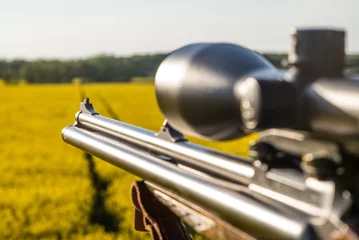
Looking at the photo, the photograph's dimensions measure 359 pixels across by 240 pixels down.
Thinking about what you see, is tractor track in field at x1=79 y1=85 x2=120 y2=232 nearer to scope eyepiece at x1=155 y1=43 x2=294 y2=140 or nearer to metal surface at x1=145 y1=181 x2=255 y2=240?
metal surface at x1=145 y1=181 x2=255 y2=240

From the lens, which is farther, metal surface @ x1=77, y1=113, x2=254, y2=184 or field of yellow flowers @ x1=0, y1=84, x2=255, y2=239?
field of yellow flowers @ x1=0, y1=84, x2=255, y2=239

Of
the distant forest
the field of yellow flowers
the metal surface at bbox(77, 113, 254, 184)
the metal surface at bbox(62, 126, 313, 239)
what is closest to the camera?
the metal surface at bbox(62, 126, 313, 239)

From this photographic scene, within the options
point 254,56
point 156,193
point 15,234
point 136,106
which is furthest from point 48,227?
point 136,106

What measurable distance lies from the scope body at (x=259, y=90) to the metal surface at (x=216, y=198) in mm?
213

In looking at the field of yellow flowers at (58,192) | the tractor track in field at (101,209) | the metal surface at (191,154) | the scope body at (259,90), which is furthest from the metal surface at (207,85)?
the tractor track in field at (101,209)

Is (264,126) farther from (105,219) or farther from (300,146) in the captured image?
(105,219)

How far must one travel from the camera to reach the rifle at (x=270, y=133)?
177 centimetres

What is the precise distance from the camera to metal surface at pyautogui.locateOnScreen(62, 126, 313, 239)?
1.89m

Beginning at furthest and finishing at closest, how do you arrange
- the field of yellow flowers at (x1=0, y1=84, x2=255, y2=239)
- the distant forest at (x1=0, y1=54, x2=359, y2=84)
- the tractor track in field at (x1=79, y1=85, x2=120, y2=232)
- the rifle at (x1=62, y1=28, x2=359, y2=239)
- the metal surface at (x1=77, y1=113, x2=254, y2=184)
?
the distant forest at (x1=0, y1=54, x2=359, y2=84) → the tractor track in field at (x1=79, y1=85, x2=120, y2=232) → the field of yellow flowers at (x1=0, y1=84, x2=255, y2=239) → the metal surface at (x1=77, y1=113, x2=254, y2=184) → the rifle at (x1=62, y1=28, x2=359, y2=239)

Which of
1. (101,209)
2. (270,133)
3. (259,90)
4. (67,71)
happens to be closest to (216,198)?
(270,133)

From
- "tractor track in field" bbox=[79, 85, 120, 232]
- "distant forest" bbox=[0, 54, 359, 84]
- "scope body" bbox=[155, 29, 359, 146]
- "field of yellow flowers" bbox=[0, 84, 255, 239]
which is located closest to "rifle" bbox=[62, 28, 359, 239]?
"scope body" bbox=[155, 29, 359, 146]

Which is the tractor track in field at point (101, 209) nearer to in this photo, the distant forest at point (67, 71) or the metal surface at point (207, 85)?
the metal surface at point (207, 85)

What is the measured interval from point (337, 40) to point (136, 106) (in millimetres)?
24287

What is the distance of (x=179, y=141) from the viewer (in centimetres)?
290
